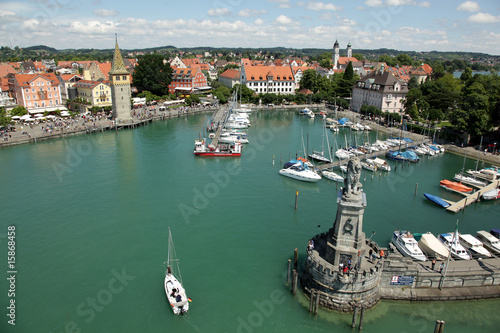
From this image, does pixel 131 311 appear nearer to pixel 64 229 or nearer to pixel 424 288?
pixel 64 229

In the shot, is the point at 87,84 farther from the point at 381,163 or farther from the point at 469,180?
the point at 469,180

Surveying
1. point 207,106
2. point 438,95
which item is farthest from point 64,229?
point 438,95

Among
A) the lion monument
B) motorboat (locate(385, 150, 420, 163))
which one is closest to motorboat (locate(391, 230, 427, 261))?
the lion monument

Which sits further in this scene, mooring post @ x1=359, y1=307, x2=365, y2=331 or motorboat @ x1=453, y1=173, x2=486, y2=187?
motorboat @ x1=453, y1=173, x2=486, y2=187

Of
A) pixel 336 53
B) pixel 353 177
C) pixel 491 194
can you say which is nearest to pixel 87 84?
pixel 353 177

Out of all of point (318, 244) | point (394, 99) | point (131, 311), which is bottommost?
point (131, 311)

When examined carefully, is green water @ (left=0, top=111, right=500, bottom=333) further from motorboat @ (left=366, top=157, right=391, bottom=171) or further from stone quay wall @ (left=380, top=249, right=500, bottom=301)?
motorboat @ (left=366, top=157, right=391, bottom=171)
